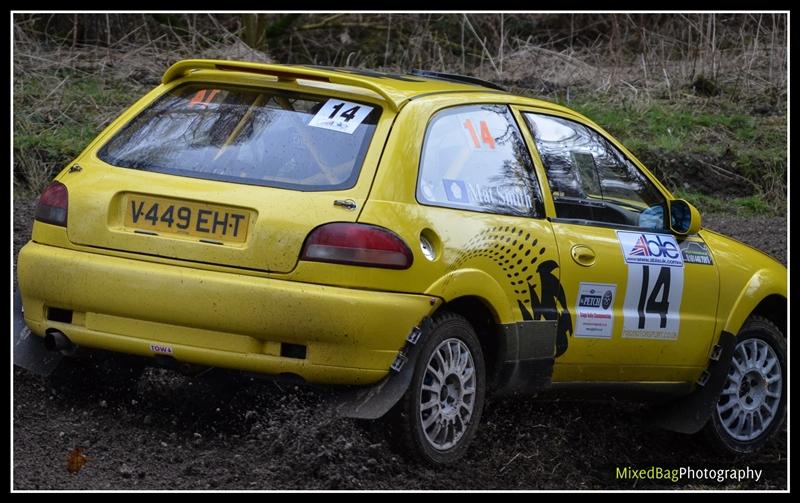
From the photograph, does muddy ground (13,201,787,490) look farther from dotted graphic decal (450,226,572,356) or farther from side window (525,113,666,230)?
side window (525,113,666,230)

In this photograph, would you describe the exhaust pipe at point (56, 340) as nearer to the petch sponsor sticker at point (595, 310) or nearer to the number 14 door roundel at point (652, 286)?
the petch sponsor sticker at point (595, 310)

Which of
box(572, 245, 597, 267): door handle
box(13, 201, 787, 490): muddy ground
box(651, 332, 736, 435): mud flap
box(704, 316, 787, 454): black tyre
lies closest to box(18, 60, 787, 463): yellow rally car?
box(572, 245, 597, 267): door handle

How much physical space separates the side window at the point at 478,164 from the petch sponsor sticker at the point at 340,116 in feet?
1.02

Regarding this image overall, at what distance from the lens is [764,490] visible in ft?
24.6

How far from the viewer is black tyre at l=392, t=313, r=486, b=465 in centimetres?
602

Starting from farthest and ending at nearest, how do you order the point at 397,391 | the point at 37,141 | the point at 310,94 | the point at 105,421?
the point at 37,141 < the point at 105,421 < the point at 310,94 < the point at 397,391

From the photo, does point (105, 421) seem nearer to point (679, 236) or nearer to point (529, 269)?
point (529, 269)

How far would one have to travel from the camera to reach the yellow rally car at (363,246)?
5.77 m

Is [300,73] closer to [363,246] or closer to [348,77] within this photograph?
[348,77]

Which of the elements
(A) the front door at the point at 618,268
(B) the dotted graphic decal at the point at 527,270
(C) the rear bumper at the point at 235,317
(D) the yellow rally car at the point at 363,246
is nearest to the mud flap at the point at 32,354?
(D) the yellow rally car at the point at 363,246

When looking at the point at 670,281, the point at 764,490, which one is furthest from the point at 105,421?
the point at 764,490

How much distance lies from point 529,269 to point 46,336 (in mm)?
2168

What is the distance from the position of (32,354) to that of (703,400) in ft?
11.9

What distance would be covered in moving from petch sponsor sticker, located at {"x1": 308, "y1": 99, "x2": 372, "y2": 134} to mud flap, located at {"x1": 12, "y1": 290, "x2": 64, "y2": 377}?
1.62 meters
